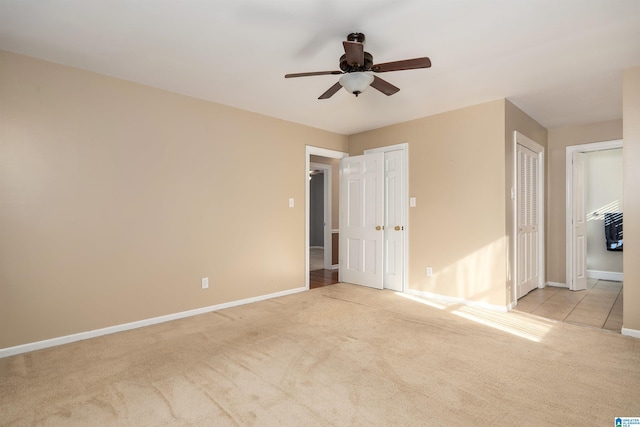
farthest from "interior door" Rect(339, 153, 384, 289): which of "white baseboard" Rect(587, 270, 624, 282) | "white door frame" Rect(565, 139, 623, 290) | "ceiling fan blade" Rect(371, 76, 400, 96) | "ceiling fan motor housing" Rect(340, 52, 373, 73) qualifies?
"white baseboard" Rect(587, 270, 624, 282)

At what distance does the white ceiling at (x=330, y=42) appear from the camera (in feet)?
7.06

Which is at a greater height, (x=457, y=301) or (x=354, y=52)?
(x=354, y=52)

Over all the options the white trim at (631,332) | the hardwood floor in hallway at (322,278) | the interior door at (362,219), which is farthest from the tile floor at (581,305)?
the hardwood floor in hallway at (322,278)

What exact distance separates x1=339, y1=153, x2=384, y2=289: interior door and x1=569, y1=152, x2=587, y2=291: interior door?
9.41 feet

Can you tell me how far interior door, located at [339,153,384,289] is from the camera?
4.95 m

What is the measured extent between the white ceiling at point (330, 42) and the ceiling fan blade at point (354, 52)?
27 cm

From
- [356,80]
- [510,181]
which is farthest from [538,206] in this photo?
[356,80]

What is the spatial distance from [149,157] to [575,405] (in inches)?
157

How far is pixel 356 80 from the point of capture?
2.47 meters

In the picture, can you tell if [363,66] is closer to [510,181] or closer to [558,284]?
[510,181]

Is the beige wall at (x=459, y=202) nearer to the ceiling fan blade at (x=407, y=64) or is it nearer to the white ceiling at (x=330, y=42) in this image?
the white ceiling at (x=330, y=42)

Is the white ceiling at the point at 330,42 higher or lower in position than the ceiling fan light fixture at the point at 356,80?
higher

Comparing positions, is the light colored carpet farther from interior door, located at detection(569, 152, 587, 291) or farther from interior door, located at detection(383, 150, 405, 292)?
interior door, located at detection(569, 152, 587, 291)

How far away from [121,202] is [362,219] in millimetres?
3273
